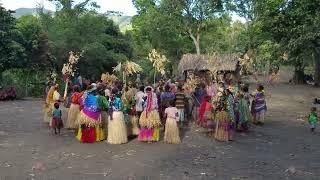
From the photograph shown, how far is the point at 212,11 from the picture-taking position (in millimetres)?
50719

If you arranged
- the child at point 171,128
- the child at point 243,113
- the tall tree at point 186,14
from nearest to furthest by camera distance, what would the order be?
the child at point 171,128
the child at point 243,113
the tall tree at point 186,14

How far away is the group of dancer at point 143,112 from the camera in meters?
14.0

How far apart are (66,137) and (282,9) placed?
80.3 ft

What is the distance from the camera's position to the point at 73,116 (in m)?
15.9

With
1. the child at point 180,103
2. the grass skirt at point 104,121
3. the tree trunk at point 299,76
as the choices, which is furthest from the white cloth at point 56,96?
the tree trunk at point 299,76

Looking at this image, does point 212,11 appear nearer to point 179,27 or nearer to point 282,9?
point 179,27

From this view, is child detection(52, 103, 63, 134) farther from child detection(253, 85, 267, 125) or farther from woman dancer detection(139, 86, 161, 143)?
child detection(253, 85, 267, 125)

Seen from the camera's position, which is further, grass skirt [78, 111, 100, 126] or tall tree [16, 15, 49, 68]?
Result: tall tree [16, 15, 49, 68]

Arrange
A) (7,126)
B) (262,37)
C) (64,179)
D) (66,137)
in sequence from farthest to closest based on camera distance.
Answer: (262,37) → (7,126) → (66,137) → (64,179)

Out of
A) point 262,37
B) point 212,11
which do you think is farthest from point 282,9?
point 212,11

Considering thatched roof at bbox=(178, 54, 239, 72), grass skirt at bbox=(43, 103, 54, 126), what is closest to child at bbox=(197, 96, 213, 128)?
grass skirt at bbox=(43, 103, 54, 126)

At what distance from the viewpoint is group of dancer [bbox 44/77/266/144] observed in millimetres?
14000

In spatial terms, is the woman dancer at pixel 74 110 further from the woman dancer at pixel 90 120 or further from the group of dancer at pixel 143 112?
the woman dancer at pixel 90 120

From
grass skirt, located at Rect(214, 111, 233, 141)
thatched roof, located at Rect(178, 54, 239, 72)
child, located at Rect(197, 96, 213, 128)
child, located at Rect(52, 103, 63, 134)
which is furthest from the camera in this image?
thatched roof, located at Rect(178, 54, 239, 72)
